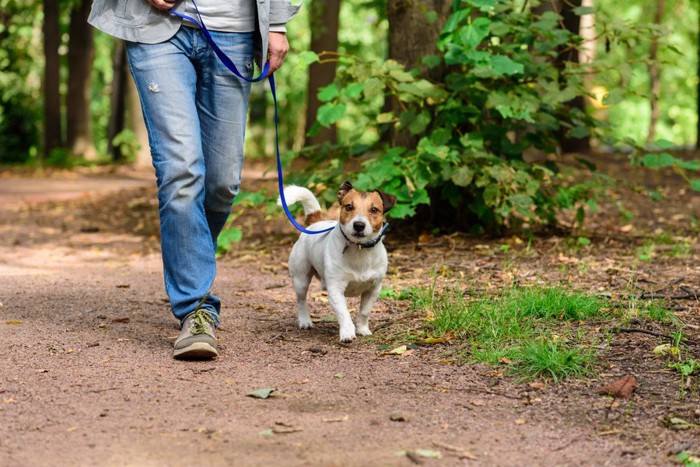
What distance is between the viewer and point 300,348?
4836 mm

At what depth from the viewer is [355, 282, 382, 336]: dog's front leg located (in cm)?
502

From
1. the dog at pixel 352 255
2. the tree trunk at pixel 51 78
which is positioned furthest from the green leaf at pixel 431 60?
the tree trunk at pixel 51 78

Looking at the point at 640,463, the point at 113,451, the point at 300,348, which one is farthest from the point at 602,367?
the point at 113,451

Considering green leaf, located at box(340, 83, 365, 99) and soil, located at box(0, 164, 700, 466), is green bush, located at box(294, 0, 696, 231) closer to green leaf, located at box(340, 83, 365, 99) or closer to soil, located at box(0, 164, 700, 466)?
green leaf, located at box(340, 83, 365, 99)

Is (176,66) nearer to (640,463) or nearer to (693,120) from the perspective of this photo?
(640,463)

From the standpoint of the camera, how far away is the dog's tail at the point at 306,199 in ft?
17.4

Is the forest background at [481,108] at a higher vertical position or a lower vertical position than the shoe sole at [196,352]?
higher

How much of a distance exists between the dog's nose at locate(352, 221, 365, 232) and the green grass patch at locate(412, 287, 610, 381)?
0.74m

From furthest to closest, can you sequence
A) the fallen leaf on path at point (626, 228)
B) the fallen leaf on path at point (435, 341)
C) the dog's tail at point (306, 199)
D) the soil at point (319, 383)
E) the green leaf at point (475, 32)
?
the fallen leaf on path at point (626, 228), the green leaf at point (475, 32), the dog's tail at point (306, 199), the fallen leaf on path at point (435, 341), the soil at point (319, 383)

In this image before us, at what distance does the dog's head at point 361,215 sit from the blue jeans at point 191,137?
616 mm

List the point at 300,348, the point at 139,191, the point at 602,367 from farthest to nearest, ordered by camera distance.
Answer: the point at 139,191 → the point at 300,348 → the point at 602,367

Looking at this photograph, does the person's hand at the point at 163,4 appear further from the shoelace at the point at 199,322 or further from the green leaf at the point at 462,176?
the green leaf at the point at 462,176

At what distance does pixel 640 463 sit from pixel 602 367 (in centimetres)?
110

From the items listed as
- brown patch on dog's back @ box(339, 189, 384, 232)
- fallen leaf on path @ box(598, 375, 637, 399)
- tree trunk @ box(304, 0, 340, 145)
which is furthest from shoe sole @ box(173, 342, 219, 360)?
tree trunk @ box(304, 0, 340, 145)
